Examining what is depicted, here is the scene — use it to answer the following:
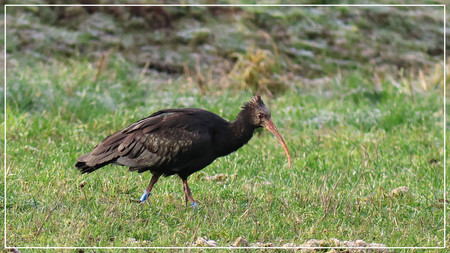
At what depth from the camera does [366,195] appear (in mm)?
6449

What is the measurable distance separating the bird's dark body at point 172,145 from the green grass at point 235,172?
0.38 m

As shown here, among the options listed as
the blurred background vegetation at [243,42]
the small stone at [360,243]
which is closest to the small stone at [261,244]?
the small stone at [360,243]

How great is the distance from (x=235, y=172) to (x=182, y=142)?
156 cm

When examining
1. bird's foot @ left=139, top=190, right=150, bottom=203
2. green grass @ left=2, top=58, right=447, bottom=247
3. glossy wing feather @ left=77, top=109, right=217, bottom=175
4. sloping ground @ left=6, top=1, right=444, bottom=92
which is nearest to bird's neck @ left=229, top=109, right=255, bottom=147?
glossy wing feather @ left=77, top=109, right=217, bottom=175

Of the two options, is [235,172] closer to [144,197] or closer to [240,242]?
[144,197]

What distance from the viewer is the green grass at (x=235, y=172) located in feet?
17.0

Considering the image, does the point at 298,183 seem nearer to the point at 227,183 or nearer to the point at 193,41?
the point at 227,183

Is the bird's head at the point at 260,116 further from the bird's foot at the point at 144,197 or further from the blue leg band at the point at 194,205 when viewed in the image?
the bird's foot at the point at 144,197

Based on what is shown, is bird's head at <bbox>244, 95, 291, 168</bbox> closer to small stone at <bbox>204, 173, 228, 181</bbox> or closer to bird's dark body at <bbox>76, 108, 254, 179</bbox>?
bird's dark body at <bbox>76, 108, 254, 179</bbox>

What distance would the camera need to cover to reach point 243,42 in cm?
1327

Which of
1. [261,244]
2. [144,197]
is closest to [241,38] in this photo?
[144,197]

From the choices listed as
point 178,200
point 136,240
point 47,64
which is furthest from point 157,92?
point 136,240

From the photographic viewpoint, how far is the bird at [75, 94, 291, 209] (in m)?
5.53

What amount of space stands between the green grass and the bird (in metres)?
0.37
